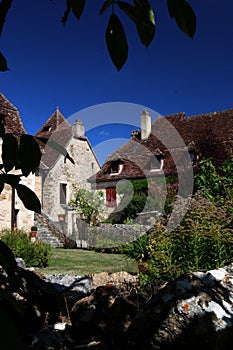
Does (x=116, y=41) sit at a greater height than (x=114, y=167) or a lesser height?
lesser

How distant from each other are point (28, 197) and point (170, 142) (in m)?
27.2

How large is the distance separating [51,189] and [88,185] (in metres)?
4.56

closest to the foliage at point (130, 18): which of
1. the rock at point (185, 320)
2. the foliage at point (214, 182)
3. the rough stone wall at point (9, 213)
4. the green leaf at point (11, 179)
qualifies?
the green leaf at point (11, 179)

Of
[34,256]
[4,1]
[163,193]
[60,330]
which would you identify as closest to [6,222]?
[34,256]

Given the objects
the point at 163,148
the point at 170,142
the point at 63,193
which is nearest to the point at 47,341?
the point at 63,193

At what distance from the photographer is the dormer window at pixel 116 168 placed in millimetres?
28281

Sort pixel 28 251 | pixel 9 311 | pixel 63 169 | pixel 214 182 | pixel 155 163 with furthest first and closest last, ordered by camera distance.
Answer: pixel 155 163, pixel 63 169, pixel 28 251, pixel 214 182, pixel 9 311

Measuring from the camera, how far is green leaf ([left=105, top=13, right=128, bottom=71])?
83 centimetres

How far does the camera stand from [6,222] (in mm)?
14906

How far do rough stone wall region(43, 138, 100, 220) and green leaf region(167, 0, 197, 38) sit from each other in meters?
22.3

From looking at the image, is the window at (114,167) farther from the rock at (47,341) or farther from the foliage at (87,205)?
the rock at (47,341)

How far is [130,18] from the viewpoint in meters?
0.84

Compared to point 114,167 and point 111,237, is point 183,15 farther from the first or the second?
point 114,167

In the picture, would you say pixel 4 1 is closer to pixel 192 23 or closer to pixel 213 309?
pixel 192 23
